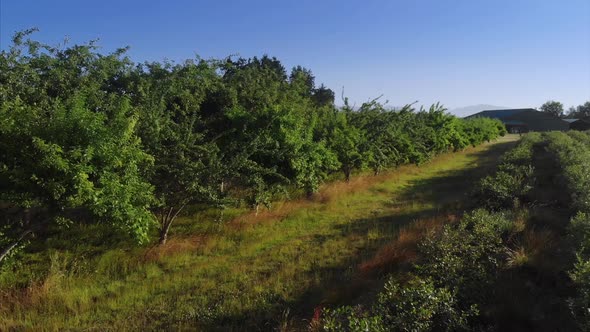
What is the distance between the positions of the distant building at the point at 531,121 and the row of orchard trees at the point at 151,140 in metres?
61.8

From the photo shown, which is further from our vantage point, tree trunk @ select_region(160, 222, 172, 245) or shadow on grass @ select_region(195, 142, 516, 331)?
tree trunk @ select_region(160, 222, 172, 245)

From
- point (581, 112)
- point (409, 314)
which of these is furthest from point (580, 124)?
point (409, 314)

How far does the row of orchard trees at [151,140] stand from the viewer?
18.0ft

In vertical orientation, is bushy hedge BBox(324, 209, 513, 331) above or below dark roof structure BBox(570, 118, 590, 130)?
below

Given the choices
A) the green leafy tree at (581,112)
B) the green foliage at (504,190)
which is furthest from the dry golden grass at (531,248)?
the green leafy tree at (581,112)

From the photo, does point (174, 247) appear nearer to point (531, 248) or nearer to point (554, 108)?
point (531, 248)

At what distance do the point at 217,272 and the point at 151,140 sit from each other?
3378 mm

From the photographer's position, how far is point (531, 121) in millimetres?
70375

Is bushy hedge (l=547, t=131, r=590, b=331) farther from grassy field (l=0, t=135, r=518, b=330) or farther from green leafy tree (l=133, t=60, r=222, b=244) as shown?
green leafy tree (l=133, t=60, r=222, b=244)

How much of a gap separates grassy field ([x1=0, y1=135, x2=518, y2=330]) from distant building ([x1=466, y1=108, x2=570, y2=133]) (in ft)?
215

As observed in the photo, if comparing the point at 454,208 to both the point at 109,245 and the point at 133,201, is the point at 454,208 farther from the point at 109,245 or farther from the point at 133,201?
the point at 109,245

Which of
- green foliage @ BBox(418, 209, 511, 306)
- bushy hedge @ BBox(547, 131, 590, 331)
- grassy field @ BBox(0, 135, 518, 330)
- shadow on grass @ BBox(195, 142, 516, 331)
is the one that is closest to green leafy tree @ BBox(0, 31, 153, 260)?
grassy field @ BBox(0, 135, 518, 330)

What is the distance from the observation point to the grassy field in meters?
5.69

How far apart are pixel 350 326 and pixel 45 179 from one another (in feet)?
A: 17.0
